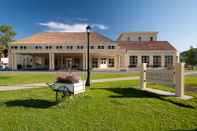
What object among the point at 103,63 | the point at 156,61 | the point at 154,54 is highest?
the point at 154,54

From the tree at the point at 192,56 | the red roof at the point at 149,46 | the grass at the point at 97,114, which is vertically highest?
the red roof at the point at 149,46

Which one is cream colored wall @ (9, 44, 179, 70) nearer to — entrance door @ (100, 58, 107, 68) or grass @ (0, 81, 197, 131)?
entrance door @ (100, 58, 107, 68)

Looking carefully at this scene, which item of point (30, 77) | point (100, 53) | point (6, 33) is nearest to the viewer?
point (30, 77)

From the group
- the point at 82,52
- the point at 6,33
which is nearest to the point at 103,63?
the point at 82,52

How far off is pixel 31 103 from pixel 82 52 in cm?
3403

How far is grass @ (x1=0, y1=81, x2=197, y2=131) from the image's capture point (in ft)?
20.0

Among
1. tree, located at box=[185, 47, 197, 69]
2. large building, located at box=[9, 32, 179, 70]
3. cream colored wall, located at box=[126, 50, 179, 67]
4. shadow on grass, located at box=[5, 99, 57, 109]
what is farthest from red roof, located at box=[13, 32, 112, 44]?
shadow on grass, located at box=[5, 99, 57, 109]

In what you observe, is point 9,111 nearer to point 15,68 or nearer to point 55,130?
point 55,130

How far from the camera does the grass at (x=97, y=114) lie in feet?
20.0

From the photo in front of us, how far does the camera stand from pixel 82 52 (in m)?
42.4

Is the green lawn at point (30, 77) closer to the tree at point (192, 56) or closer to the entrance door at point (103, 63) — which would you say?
the entrance door at point (103, 63)

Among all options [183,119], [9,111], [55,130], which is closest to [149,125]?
[183,119]

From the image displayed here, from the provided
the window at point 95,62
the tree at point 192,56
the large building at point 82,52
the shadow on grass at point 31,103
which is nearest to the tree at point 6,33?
the large building at point 82,52

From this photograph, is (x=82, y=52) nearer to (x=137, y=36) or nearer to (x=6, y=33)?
(x=137, y=36)
